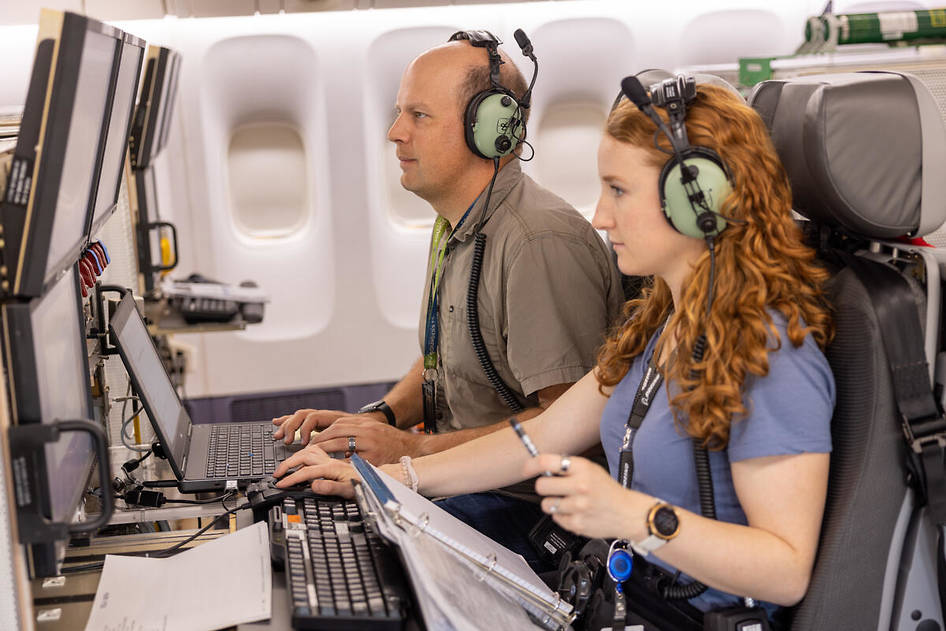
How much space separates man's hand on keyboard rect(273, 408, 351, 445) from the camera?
2219mm

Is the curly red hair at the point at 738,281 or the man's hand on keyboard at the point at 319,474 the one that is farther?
the man's hand on keyboard at the point at 319,474

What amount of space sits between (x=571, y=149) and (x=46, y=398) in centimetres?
474

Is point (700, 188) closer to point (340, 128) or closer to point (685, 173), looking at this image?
point (685, 173)

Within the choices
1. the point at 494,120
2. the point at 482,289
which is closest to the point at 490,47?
the point at 494,120

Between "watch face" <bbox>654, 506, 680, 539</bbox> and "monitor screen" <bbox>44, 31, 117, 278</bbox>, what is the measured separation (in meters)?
0.88

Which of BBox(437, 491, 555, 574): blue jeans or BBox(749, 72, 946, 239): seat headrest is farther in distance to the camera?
BBox(437, 491, 555, 574): blue jeans

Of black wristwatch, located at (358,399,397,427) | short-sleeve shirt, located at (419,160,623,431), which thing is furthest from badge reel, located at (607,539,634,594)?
black wristwatch, located at (358,399,397,427)

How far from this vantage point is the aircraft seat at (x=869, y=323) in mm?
1346

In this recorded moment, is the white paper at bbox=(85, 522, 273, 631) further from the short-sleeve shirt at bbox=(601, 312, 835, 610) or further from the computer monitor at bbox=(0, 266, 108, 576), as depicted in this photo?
the short-sleeve shirt at bbox=(601, 312, 835, 610)

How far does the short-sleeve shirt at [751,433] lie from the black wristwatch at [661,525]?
146 mm

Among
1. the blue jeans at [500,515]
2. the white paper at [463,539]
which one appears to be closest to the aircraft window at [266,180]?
the blue jeans at [500,515]

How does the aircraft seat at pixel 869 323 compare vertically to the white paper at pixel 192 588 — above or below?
above

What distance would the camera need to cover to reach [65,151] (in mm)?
1177

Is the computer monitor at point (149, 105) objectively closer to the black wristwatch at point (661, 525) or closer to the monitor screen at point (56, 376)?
the monitor screen at point (56, 376)
